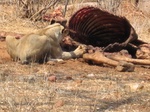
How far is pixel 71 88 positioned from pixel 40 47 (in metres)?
1.43

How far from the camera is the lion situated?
254 inches

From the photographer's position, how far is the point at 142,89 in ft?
17.4

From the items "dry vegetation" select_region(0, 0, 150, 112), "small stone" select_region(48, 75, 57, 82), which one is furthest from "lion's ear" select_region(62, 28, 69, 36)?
"small stone" select_region(48, 75, 57, 82)

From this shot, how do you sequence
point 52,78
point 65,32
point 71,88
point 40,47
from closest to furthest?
point 71,88, point 52,78, point 40,47, point 65,32

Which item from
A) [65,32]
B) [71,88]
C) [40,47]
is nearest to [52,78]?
[71,88]

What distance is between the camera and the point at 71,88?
5.20 metres

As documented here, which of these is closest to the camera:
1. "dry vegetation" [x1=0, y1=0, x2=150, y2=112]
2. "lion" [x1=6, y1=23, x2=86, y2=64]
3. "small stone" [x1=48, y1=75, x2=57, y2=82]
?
"dry vegetation" [x1=0, y1=0, x2=150, y2=112]

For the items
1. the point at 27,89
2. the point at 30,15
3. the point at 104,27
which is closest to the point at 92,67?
the point at 104,27

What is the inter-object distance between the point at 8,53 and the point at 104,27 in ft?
5.29

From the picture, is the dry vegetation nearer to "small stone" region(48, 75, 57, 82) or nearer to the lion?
"small stone" region(48, 75, 57, 82)

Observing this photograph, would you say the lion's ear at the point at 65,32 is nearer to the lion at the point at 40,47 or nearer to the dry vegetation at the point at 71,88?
the lion at the point at 40,47

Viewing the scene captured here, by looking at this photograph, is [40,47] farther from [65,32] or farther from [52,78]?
[52,78]

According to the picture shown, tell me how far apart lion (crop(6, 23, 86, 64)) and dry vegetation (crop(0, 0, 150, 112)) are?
0.13 metres

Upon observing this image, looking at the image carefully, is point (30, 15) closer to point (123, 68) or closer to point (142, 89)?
point (123, 68)
